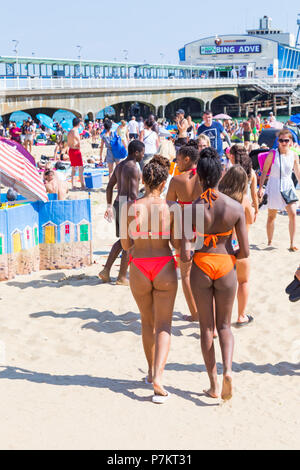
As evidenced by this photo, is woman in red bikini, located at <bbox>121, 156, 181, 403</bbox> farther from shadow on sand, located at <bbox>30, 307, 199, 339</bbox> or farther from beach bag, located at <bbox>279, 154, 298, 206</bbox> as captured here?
beach bag, located at <bbox>279, 154, 298, 206</bbox>

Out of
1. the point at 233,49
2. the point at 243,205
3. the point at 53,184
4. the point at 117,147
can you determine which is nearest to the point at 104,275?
the point at 53,184

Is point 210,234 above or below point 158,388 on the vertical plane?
above

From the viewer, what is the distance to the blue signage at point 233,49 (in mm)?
82688

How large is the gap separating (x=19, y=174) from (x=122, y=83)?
122 feet

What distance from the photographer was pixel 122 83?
137 feet

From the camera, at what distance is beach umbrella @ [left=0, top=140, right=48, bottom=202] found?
597 cm

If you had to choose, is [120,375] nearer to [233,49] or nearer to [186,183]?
[186,183]

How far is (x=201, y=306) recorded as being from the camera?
361 centimetres

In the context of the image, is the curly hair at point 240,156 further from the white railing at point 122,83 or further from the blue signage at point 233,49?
the blue signage at point 233,49

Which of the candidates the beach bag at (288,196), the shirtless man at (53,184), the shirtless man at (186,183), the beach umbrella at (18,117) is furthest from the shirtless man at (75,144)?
the beach umbrella at (18,117)

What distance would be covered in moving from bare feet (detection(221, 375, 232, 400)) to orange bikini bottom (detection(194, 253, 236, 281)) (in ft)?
2.00

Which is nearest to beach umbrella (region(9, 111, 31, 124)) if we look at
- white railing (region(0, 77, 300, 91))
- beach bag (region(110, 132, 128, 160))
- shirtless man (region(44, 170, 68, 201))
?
white railing (region(0, 77, 300, 91))

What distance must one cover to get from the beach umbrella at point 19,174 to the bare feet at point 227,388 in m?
3.39

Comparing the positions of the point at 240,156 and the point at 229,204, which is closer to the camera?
the point at 229,204
